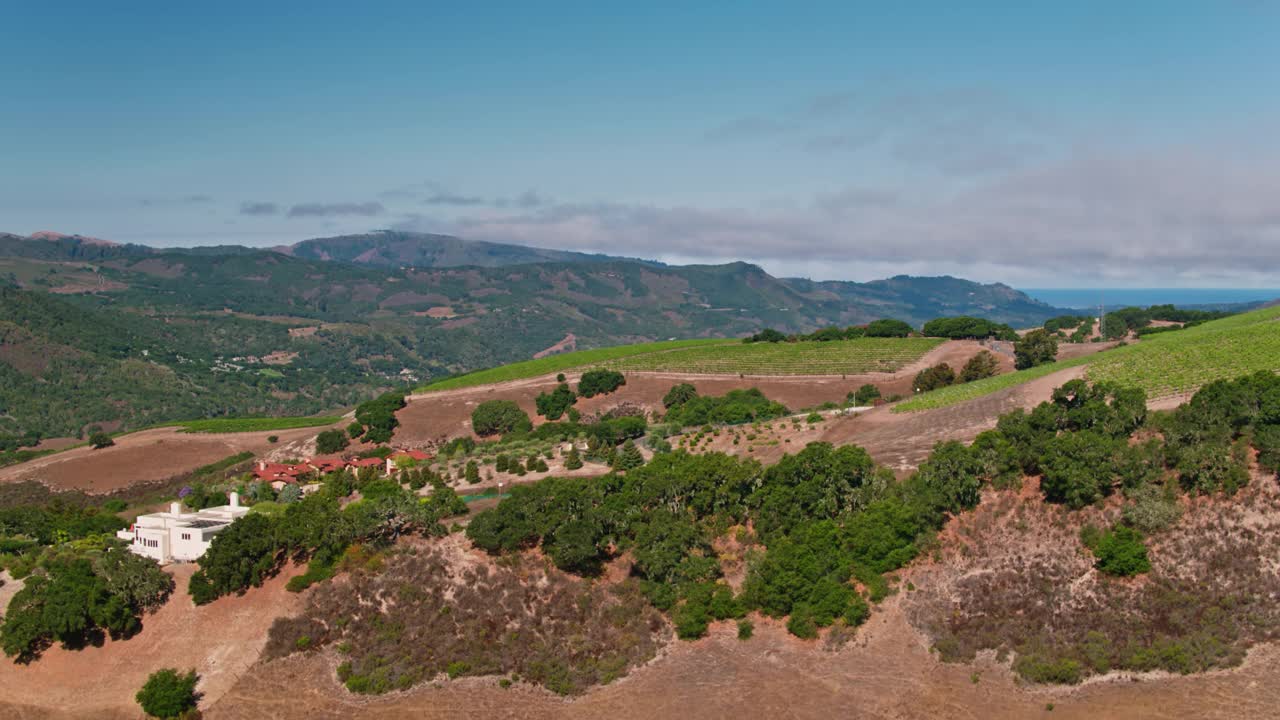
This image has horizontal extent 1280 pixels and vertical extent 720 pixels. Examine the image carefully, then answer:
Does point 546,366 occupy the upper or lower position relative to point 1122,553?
upper

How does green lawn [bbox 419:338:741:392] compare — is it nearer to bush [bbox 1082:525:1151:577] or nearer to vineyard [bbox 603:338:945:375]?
vineyard [bbox 603:338:945:375]

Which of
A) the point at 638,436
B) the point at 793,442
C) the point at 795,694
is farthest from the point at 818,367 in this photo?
the point at 795,694

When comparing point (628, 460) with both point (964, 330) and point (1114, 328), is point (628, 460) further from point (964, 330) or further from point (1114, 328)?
→ point (1114, 328)

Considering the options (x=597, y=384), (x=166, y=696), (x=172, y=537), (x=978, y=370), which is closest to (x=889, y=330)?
(x=978, y=370)

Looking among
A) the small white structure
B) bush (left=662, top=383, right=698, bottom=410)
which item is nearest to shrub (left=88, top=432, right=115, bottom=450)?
the small white structure

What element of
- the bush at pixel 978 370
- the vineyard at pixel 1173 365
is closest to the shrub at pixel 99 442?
the vineyard at pixel 1173 365
